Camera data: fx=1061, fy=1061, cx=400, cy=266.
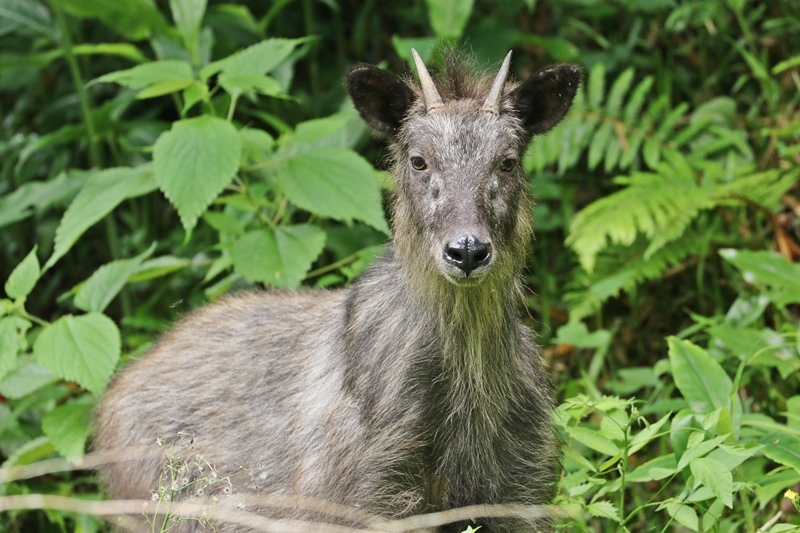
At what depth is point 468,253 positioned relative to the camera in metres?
4.77

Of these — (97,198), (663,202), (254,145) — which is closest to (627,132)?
(663,202)

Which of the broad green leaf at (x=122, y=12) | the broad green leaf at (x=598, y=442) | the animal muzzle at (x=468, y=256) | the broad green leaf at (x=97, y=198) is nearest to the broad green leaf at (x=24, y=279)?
the broad green leaf at (x=97, y=198)

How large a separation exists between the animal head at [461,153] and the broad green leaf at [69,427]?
2454 mm

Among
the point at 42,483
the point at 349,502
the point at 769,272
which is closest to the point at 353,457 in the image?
the point at 349,502

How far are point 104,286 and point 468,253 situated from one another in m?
2.87

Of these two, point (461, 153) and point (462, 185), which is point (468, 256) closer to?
point (462, 185)

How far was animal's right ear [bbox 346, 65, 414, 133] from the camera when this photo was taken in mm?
5547

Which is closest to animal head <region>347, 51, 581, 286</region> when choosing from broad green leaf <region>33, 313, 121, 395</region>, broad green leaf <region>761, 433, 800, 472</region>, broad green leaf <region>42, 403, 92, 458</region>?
broad green leaf <region>761, 433, 800, 472</region>

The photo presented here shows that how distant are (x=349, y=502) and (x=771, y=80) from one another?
6028 millimetres

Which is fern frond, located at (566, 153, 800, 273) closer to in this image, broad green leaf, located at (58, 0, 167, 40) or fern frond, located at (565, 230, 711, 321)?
fern frond, located at (565, 230, 711, 321)

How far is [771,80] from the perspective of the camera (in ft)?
30.2

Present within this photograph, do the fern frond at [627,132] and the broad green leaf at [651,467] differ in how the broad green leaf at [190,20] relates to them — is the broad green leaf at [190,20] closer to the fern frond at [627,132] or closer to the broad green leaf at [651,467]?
the fern frond at [627,132]

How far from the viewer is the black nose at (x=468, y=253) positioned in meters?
4.77

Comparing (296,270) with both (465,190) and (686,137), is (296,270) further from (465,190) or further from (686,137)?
(686,137)
